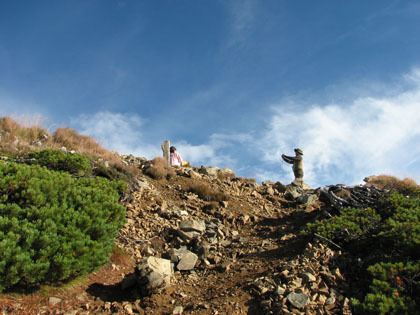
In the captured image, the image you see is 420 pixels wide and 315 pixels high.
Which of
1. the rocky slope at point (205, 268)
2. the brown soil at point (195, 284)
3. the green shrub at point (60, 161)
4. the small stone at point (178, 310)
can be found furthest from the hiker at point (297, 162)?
the small stone at point (178, 310)

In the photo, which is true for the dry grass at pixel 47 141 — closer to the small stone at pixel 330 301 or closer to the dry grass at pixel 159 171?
the dry grass at pixel 159 171

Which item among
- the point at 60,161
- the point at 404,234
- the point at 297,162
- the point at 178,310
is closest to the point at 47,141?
the point at 60,161

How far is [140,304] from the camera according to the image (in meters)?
5.63

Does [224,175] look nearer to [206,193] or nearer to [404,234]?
[206,193]

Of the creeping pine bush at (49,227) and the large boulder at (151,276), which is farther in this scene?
the large boulder at (151,276)

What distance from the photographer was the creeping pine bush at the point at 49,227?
4.79 meters

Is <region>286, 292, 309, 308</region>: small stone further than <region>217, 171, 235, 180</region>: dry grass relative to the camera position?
No

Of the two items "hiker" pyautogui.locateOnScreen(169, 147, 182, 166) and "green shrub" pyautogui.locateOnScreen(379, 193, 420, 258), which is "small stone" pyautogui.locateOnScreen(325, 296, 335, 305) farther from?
"hiker" pyautogui.locateOnScreen(169, 147, 182, 166)

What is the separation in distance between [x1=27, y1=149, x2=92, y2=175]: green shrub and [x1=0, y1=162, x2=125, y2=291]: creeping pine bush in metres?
2.58

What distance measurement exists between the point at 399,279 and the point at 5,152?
1088cm

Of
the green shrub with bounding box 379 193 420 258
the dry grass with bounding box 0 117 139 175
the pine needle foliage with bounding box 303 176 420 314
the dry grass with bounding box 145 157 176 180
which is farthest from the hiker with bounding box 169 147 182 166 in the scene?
the green shrub with bounding box 379 193 420 258

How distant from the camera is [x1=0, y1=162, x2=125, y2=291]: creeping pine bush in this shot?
15.7 feet

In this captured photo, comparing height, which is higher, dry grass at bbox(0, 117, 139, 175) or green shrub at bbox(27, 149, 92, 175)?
dry grass at bbox(0, 117, 139, 175)

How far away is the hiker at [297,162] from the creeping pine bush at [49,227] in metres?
11.0
